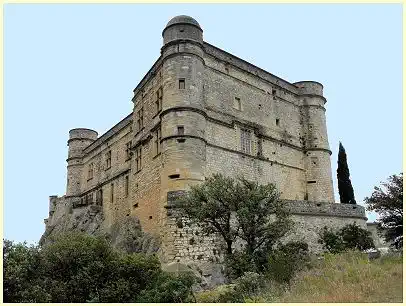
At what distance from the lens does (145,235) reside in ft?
82.4

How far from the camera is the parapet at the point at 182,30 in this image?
83.8 ft

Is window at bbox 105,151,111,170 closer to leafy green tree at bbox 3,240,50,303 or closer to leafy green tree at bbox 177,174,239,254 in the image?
leafy green tree at bbox 177,174,239,254

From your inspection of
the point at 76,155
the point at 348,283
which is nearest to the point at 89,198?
the point at 76,155

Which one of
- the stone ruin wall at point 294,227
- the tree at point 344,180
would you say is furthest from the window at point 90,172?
the tree at point 344,180

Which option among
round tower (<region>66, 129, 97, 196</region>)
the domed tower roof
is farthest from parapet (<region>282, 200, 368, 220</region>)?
round tower (<region>66, 129, 97, 196</region>)

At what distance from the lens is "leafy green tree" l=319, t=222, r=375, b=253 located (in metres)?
23.8

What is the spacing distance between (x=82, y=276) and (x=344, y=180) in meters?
21.6

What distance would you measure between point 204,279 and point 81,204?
2230 cm

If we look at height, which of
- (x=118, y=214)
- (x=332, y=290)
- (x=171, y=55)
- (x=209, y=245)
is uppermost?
(x=171, y=55)

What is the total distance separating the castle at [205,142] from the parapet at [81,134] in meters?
7.38

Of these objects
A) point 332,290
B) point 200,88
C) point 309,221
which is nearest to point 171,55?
point 200,88

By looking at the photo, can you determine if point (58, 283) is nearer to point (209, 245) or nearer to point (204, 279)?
point (204, 279)

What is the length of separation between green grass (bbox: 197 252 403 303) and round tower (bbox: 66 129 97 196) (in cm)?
2944

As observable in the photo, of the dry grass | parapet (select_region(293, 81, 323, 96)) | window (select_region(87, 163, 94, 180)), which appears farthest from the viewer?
window (select_region(87, 163, 94, 180))
